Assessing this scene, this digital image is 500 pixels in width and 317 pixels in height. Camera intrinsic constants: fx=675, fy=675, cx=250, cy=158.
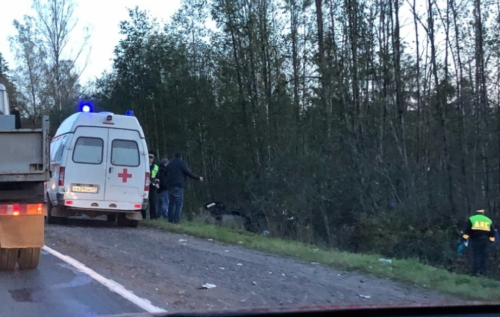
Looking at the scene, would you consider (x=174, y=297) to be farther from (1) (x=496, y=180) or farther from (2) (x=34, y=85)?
(2) (x=34, y=85)

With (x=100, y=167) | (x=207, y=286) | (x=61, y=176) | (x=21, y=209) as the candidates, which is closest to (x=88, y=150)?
(x=100, y=167)

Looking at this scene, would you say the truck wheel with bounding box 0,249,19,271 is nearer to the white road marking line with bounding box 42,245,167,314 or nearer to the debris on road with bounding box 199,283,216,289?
the white road marking line with bounding box 42,245,167,314

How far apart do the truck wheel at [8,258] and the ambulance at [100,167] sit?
5.79 metres

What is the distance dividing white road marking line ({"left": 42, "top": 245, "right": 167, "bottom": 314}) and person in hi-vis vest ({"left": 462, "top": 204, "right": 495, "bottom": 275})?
902cm

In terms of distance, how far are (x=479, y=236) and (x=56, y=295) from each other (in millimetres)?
10544

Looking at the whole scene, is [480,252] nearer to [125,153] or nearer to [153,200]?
[153,200]

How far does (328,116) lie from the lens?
921 inches

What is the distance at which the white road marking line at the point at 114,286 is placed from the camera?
22.5 ft

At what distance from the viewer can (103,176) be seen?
1519cm

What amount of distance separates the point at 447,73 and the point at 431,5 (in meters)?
2.80

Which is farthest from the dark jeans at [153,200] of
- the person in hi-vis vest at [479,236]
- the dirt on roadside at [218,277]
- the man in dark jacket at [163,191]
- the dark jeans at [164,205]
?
the person in hi-vis vest at [479,236]

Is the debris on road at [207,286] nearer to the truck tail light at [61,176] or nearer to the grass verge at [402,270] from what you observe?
the grass verge at [402,270]

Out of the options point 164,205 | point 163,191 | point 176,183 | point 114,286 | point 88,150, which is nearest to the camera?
point 114,286

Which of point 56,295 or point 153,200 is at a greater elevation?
point 153,200
